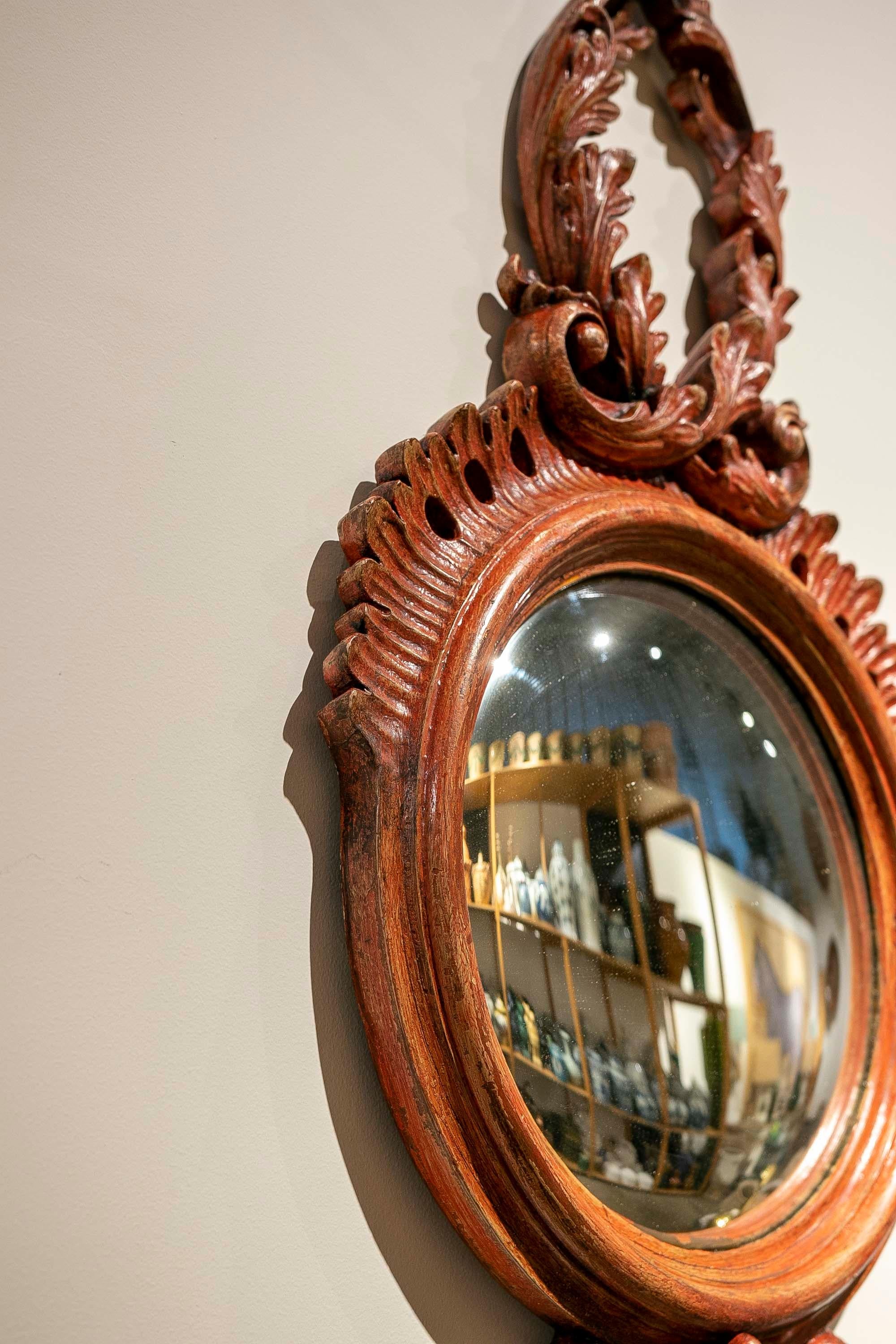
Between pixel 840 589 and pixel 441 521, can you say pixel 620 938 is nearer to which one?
pixel 441 521

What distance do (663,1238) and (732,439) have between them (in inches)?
17.4

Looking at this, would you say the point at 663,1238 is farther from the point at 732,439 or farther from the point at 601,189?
the point at 601,189

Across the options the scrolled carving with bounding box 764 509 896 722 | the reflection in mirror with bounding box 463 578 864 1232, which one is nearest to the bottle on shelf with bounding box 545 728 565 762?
the reflection in mirror with bounding box 463 578 864 1232

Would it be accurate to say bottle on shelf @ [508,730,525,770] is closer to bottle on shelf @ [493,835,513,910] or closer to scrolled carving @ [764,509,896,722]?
bottle on shelf @ [493,835,513,910]

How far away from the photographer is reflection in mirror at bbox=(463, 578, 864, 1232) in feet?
1.60

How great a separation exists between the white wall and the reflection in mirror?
8cm

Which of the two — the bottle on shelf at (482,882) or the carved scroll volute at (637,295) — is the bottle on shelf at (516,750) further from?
the carved scroll volute at (637,295)

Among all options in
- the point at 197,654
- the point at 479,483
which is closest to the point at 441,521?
the point at 479,483

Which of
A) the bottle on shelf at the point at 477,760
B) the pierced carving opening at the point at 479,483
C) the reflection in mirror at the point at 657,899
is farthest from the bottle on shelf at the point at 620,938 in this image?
the pierced carving opening at the point at 479,483

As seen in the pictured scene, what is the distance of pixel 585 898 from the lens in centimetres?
51

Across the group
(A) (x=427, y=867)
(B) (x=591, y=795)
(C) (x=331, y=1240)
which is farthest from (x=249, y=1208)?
(B) (x=591, y=795)

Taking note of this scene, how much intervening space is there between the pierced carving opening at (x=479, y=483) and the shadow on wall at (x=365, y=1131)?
118mm

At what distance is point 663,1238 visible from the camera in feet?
1.66

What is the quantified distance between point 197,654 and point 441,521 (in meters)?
0.14
